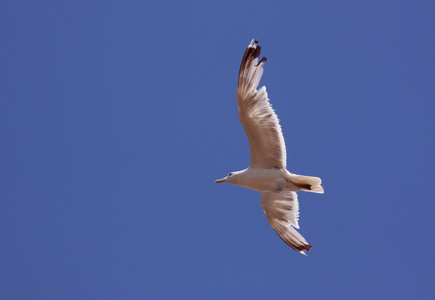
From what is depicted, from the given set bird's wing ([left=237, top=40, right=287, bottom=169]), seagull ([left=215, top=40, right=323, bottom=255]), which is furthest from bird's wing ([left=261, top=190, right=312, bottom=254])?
bird's wing ([left=237, top=40, right=287, bottom=169])

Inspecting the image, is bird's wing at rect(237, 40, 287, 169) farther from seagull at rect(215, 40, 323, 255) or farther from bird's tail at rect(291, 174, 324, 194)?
bird's tail at rect(291, 174, 324, 194)

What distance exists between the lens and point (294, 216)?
10664 mm

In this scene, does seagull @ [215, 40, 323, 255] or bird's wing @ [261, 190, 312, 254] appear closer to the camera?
seagull @ [215, 40, 323, 255]

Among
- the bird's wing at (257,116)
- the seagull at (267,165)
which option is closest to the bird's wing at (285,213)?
the seagull at (267,165)

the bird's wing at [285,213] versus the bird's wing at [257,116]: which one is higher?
the bird's wing at [257,116]

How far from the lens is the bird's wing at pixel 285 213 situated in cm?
1065

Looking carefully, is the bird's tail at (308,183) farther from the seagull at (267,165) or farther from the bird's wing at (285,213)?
the bird's wing at (285,213)

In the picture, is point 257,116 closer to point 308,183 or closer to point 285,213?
point 308,183

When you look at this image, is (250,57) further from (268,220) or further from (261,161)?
(268,220)

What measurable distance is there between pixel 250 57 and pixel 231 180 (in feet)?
Result: 8.03

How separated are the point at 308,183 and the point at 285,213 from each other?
4.00 feet

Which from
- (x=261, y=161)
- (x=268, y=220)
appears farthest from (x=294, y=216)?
(x=261, y=161)

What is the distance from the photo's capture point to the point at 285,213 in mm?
10711

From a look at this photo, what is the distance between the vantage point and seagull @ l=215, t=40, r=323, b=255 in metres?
9.49
